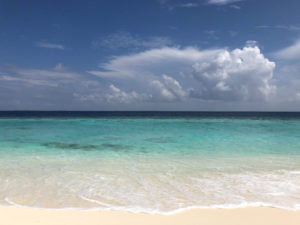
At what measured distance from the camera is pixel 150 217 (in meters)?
3.95

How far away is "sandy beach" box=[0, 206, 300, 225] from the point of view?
12.2ft

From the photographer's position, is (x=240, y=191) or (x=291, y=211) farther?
(x=240, y=191)

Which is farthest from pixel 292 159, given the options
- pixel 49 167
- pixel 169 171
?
pixel 49 167

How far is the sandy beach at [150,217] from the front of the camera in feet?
12.2

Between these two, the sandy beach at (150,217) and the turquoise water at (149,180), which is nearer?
the sandy beach at (150,217)

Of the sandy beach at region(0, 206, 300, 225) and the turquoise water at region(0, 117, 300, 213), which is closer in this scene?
the sandy beach at region(0, 206, 300, 225)

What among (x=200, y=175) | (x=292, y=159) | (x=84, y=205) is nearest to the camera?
(x=84, y=205)

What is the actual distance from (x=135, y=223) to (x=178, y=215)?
81cm

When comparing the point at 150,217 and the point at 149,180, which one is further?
the point at 149,180

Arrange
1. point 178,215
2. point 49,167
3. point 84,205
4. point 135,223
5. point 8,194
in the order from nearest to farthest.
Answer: point 135,223 → point 178,215 → point 84,205 → point 8,194 → point 49,167

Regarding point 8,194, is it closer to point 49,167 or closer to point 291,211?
point 49,167

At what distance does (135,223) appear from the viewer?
3.73m

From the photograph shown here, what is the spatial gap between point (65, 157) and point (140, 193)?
5409mm

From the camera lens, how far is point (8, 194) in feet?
16.7
